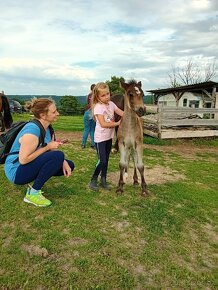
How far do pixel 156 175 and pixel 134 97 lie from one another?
2.68 metres

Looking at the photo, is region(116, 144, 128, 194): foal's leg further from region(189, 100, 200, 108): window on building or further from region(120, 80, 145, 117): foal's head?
region(189, 100, 200, 108): window on building

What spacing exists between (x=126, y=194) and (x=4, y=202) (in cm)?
209

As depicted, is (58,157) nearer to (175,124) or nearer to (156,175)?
(156,175)

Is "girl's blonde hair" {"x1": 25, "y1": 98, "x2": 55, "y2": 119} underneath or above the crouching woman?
above

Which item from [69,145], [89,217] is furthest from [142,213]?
[69,145]

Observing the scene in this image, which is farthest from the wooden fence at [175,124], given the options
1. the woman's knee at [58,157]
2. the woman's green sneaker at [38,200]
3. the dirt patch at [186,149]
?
the woman's green sneaker at [38,200]

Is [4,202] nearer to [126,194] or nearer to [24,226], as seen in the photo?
[24,226]

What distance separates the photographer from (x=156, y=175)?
7098 millimetres

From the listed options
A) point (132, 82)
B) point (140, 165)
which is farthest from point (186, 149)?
point (132, 82)

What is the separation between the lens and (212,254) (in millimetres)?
3699

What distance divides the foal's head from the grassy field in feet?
5.07

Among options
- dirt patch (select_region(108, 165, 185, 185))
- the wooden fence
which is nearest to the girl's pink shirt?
dirt patch (select_region(108, 165, 185, 185))

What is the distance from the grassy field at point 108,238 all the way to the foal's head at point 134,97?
5.07 feet

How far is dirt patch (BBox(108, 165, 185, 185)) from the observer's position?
6.53 metres
